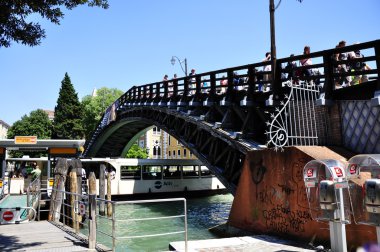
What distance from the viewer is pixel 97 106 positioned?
58312mm

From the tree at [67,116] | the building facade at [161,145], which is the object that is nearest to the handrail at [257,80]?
the building facade at [161,145]

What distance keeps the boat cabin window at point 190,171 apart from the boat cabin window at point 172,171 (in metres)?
0.67

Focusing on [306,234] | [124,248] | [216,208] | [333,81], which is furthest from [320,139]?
[216,208]

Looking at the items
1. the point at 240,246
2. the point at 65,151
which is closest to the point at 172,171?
the point at 65,151

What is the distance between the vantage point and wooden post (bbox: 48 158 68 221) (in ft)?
42.5

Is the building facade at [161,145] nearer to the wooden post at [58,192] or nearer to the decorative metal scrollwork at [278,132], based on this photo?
the wooden post at [58,192]

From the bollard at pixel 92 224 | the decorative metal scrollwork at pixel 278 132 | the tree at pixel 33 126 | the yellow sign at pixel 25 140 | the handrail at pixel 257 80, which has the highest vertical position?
the tree at pixel 33 126

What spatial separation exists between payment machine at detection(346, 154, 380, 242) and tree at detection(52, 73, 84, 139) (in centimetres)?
6243

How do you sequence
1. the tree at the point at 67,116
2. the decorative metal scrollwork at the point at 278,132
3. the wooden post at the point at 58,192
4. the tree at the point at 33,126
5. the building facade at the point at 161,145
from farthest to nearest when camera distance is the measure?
the building facade at the point at 161,145
the tree at the point at 67,116
the tree at the point at 33,126
the wooden post at the point at 58,192
the decorative metal scrollwork at the point at 278,132

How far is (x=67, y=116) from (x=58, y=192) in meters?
54.8

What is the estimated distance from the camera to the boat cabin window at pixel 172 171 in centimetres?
2878

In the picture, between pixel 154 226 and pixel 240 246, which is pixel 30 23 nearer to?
pixel 240 246

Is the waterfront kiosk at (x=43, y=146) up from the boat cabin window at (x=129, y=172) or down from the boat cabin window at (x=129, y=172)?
up

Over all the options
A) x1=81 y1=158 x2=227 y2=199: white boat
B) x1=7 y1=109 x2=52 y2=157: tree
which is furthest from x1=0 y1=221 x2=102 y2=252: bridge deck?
x1=7 y1=109 x2=52 y2=157: tree
